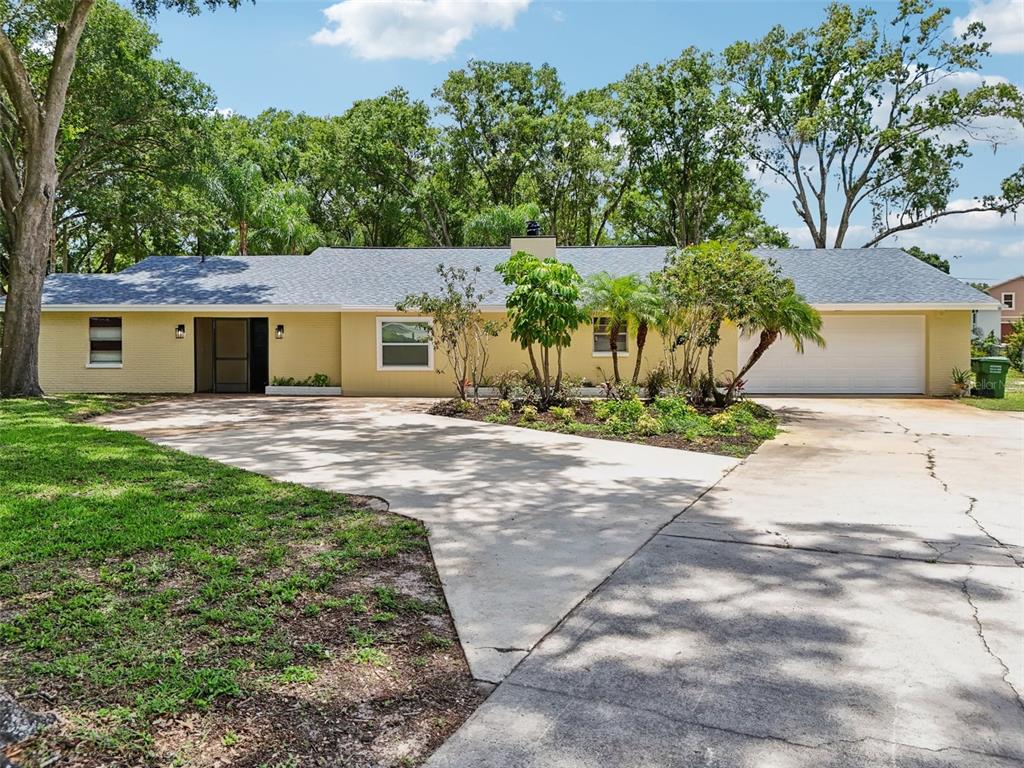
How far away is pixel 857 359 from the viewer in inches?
727

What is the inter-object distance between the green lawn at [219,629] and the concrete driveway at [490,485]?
259 millimetres

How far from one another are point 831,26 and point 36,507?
32514mm

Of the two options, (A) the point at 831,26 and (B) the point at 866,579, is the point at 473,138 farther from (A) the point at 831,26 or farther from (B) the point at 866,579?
(B) the point at 866,579

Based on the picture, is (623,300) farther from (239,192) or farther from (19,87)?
(239,192)

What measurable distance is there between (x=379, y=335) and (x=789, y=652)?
15.5 metres

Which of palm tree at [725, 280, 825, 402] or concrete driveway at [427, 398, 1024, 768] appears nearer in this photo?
concrete driveway at [427, 398, 1024, 768]

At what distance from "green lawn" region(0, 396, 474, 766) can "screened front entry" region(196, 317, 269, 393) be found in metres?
13.8

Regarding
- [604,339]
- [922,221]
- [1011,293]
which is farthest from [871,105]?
[1011,293]

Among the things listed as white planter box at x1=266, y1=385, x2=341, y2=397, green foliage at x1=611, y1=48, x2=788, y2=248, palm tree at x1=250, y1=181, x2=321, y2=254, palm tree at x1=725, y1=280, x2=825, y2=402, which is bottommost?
white planter box at x1=266, y1=385, x2=341, y2=397

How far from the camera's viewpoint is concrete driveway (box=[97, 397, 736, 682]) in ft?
13.8

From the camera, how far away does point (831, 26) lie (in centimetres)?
2917

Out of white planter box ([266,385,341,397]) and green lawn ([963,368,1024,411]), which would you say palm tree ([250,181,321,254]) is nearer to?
white planter box ([266,385,341,397])

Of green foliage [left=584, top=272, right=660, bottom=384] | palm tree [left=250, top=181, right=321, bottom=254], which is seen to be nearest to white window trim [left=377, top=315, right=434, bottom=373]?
green foliage [left=584, top=272, right=660, bottom=384]

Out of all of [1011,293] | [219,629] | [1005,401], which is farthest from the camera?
[1011,293]
